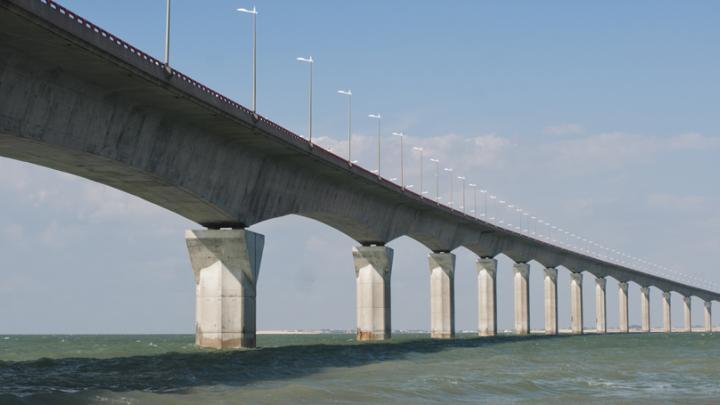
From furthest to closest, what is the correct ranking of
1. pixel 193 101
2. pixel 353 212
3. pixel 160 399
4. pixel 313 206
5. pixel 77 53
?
pixel 353 212 → pixel 313 206 → pixel 193 101 → pixel 77 53 → pixel 160 399

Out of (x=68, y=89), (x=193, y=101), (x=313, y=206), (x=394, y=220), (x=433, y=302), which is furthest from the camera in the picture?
(x=433, y=302)

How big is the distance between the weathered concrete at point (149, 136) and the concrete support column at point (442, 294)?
25.1 m

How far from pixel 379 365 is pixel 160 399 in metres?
17.6

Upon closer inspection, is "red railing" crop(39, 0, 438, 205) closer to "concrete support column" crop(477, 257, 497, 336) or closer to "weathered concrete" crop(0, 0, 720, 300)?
"weathered concrete" crop(0, 0, 720, 300)

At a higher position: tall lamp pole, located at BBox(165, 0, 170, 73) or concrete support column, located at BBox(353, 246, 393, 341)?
tall lamp pole, located at BBox(165, 0, 170, 73)

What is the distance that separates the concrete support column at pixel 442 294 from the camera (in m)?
94.1

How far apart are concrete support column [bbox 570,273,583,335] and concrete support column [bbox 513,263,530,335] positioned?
974 inches

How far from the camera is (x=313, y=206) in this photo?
6075 cm

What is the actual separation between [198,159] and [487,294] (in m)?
66.7

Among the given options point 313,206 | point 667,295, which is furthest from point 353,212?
point 667,295

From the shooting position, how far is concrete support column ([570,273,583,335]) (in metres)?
142

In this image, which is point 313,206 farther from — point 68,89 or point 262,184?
point 68,89

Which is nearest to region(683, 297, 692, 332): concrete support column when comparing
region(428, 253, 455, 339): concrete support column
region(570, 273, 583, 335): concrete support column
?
region(570, 273, 583, 335): concrete support column

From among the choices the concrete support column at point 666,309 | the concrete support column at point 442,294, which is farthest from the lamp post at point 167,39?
the concrete support column at point 666,309
